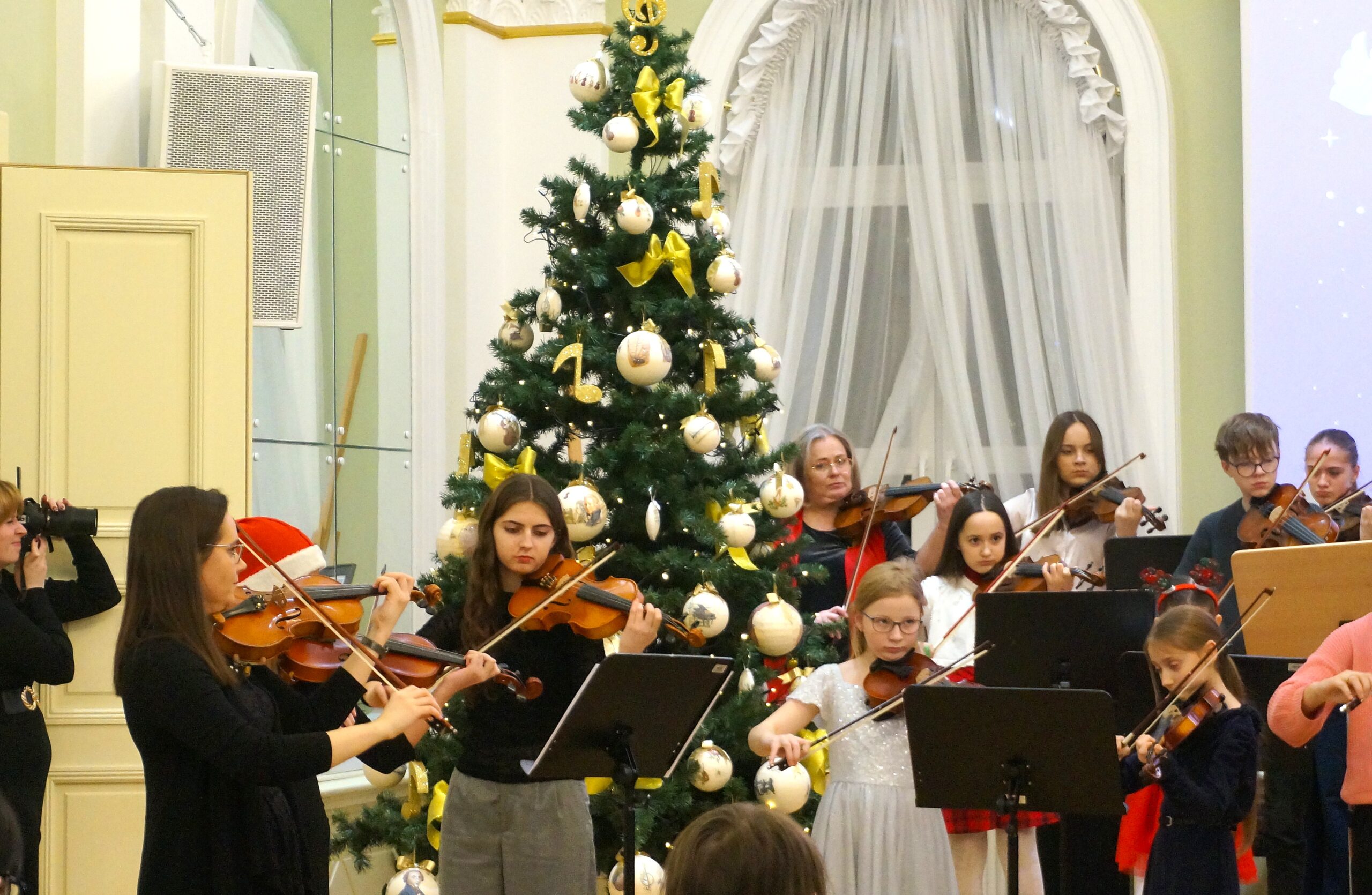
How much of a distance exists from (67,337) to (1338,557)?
3008 mm

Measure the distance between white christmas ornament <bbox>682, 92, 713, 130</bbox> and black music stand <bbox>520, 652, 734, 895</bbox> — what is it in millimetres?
1495

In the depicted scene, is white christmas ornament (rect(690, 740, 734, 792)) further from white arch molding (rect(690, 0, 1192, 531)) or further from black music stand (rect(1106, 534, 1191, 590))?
white arch molding (rect(690, 0, 1192, 531))

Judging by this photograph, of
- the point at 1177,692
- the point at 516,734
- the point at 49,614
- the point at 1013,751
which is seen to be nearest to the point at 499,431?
the point at 516,734

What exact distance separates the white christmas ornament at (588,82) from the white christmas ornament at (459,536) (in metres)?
1.04

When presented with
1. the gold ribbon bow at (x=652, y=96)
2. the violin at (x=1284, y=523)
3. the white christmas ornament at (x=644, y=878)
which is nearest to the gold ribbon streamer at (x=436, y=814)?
the white christmas ornament at (x=644, y=878)

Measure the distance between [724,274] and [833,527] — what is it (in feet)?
2.98

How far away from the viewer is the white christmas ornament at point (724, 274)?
3.69 meters

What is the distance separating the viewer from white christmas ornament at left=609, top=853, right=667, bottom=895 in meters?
3.33

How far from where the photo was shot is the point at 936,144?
5473mm

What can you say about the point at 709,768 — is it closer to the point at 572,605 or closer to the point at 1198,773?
the point at 572,605

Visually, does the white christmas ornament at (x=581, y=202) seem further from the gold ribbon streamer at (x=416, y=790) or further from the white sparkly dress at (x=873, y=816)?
the gold ribbon streamer at (x=416, y=790)

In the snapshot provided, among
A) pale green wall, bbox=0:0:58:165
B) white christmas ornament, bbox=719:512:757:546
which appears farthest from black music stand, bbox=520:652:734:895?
pale green wall, bbox=0:0:58:165

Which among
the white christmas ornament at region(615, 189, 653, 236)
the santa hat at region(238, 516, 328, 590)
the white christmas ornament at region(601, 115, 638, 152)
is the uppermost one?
the white christmas ornament at region(601, 115, 638, 152)

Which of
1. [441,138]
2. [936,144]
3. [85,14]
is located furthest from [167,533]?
[936,144]
